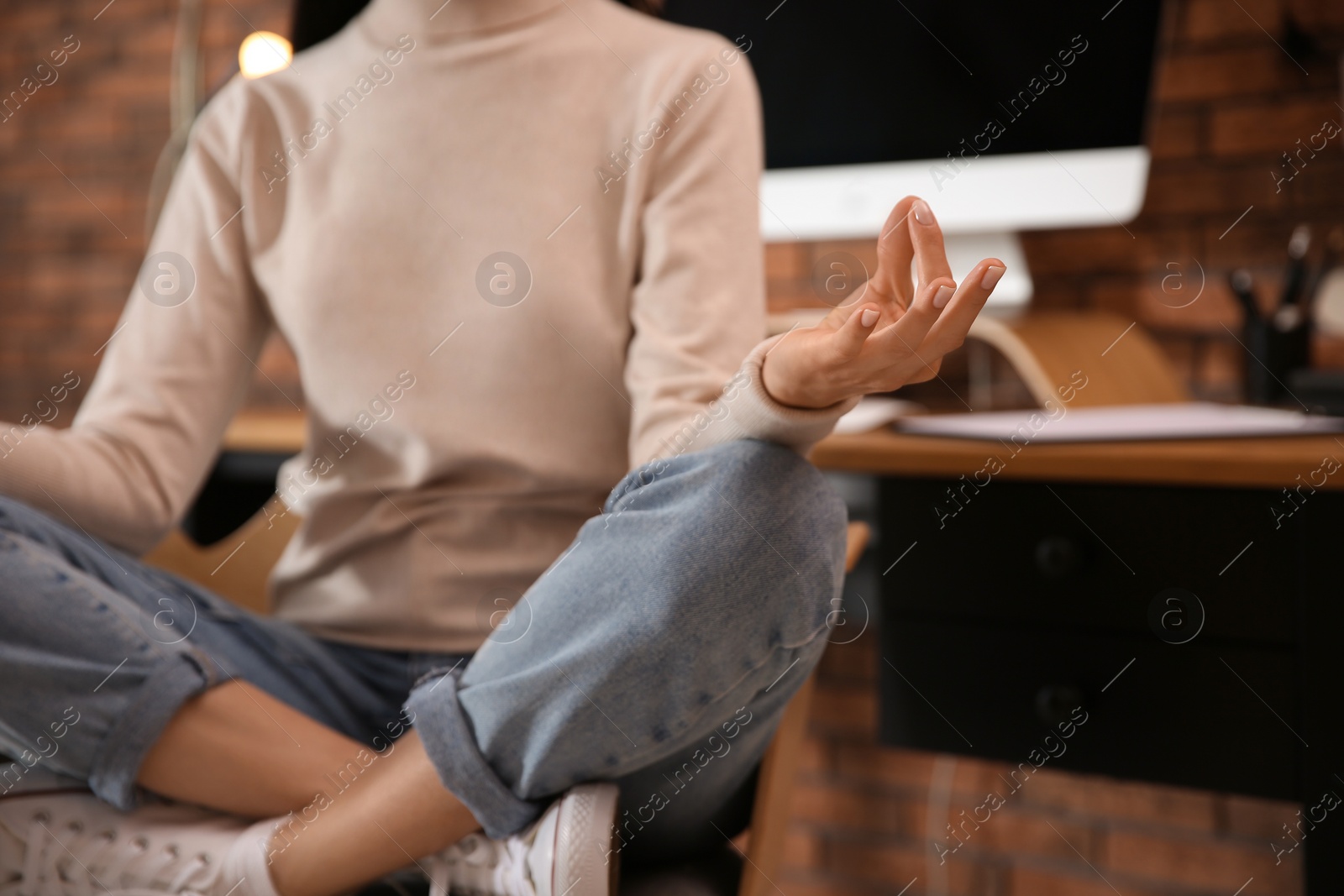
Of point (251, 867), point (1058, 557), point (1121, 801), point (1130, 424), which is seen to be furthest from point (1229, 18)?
point (251, 867)

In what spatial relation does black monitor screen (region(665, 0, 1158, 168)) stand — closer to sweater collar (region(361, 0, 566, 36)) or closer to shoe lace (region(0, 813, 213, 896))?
sweater collar (region(361, 0, 566, 36))

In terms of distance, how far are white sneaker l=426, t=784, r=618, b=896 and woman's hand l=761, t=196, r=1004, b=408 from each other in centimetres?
25

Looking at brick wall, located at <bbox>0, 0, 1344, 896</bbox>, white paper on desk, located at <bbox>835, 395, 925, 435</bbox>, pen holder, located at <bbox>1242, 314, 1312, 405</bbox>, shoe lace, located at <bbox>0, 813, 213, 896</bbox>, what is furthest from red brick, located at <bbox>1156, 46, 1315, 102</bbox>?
shoe lace, located at <bbox>0, 813, 213, 896</bbox>

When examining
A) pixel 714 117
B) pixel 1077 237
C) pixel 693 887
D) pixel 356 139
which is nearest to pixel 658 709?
pixel 693 887

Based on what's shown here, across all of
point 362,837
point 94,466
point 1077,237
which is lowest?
point 1077,237

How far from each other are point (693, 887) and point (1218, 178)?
99cm

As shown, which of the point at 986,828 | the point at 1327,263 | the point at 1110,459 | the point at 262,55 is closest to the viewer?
the point at 1110,459

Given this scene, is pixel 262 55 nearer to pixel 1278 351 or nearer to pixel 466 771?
pixel 466 771

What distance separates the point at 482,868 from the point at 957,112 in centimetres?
88

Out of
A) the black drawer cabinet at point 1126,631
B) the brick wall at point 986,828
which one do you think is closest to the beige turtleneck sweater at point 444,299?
the black drawer cabinet at point 1126,631

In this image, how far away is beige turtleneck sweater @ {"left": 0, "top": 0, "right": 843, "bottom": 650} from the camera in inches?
31.2

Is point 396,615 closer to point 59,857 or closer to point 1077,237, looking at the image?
point 59,857

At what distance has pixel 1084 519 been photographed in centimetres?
78

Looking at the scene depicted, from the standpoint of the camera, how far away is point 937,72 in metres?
1.14
